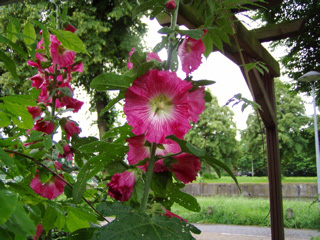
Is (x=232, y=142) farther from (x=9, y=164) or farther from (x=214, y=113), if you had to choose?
(x=9, y=164)

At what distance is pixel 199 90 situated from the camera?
1.66 feet

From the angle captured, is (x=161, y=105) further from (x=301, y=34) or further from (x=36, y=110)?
(x=301, y=34)

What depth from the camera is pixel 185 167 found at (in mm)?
515

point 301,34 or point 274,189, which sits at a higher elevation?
point 301,34

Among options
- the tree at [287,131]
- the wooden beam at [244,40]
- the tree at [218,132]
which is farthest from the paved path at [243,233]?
the tree at [218,132]

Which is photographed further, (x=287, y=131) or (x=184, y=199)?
(x=287, y=131)

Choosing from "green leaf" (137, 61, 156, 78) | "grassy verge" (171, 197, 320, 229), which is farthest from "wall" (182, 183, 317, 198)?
"green leaf" (137, 61, 156, 78)

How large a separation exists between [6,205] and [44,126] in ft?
1.85

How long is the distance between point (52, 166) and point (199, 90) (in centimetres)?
44

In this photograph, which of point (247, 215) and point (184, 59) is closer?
point (184, 59)

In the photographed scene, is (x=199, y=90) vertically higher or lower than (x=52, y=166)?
higher

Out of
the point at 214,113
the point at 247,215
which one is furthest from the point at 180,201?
the point at 214,113

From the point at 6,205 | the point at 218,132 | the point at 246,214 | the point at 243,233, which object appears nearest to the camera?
the point at 6,205

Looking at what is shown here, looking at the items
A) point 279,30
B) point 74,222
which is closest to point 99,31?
point 279,30
